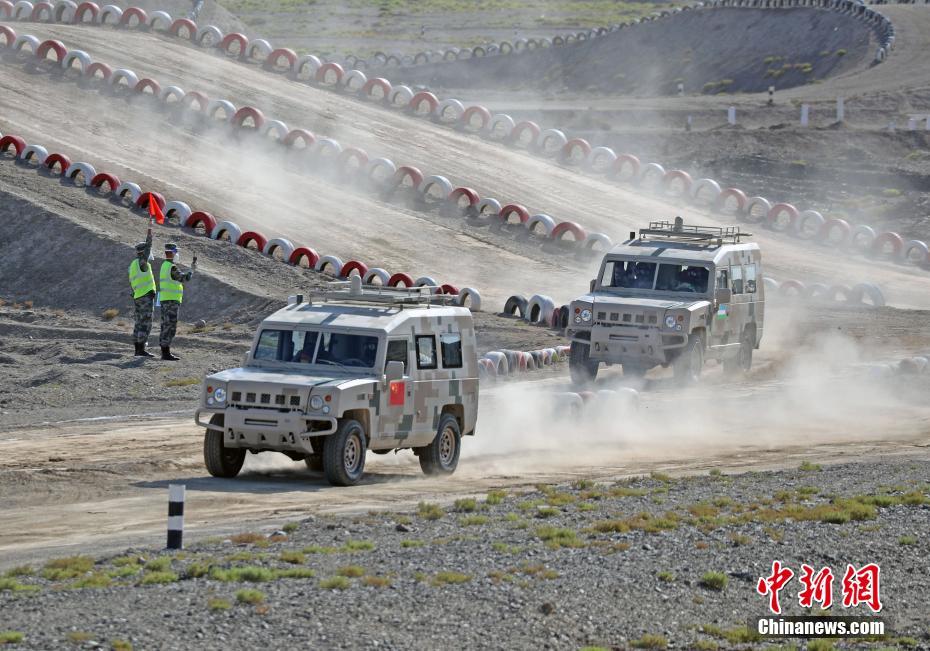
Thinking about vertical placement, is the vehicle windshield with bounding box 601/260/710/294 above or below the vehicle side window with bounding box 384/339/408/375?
above

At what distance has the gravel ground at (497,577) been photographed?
11.5 m

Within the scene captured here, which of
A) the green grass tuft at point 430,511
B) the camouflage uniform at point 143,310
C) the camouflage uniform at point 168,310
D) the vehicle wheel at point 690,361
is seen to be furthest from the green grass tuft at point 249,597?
the camouflage uniform at point 143,310

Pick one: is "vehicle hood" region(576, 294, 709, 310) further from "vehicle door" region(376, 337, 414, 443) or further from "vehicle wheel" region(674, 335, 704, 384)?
"vehicle door" region(376, 337, 414, 443)

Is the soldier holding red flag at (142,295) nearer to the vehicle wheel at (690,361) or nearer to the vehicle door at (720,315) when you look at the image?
the vehicle wheel at (690,361)

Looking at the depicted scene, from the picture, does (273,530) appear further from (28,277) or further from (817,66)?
(817,66)

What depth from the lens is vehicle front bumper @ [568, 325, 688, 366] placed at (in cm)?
2730

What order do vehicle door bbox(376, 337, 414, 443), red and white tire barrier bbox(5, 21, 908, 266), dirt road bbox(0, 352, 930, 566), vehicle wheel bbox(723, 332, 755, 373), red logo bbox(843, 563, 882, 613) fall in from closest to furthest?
1. red logo bbox(843, 563, 882, 613)
2. dirt road bbox(0, 352, 930, 566)
3. vehicle door bbox(376, 337, 414, 443)
4. vehicle wheel bbox(723, 332, 755, 373)
5. red and white tire barrier bbox(5, 21, 908, 266)

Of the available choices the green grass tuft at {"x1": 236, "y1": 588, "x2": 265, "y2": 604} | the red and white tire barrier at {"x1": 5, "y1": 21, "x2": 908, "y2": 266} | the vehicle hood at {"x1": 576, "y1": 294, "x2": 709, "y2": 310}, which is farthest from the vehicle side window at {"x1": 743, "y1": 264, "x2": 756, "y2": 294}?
the green grass tuft at {"x1": 236, "y1": 588, "x2": 265, "y2": 604}

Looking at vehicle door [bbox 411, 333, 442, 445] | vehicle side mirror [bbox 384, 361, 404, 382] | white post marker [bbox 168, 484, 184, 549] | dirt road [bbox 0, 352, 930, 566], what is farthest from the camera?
vehicle door [bbox 411, 333, 442, 445]

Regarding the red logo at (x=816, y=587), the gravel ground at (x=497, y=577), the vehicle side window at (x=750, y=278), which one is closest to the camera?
the gravel ground at (x=497, y=577)

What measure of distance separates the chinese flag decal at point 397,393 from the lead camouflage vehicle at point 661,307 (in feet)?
30.8

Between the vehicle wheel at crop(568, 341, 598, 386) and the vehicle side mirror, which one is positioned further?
the vehicle wheel at crop(568, 341, 598, 386)

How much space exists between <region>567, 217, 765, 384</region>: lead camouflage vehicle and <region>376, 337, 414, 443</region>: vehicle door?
920cm

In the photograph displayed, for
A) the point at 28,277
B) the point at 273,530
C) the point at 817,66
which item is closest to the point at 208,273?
the point at 28,277
